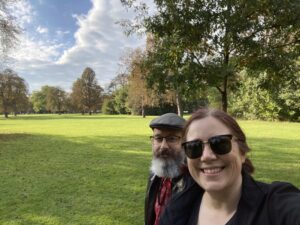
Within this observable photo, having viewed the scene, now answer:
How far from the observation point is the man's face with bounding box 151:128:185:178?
302 centimetres

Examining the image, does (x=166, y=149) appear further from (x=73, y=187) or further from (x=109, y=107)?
(x=109, y=107)

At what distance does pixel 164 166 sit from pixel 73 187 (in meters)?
6.15

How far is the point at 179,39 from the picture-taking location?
5.89 meters

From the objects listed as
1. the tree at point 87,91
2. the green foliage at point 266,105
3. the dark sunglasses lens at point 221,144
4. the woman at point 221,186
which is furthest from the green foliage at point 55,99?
the dark sunglasses lens at point 221,144

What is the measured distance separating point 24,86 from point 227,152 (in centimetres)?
8265

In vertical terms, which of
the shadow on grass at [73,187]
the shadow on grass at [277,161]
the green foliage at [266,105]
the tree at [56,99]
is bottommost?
the shadow on grass at [73,187]

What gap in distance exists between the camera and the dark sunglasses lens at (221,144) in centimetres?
177

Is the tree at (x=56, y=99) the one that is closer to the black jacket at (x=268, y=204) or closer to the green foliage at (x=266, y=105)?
the green foliage at (x=266, y=105)

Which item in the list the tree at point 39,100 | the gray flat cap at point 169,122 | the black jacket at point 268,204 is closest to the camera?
the black jacket at point 268,204

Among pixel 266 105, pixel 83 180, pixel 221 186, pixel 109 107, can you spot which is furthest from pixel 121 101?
pixel 221 186

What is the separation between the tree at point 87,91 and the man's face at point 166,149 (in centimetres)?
9244

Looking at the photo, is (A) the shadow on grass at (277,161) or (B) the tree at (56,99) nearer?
(A) the shadow on grass at (277,161)

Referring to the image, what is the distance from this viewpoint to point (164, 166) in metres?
2.96

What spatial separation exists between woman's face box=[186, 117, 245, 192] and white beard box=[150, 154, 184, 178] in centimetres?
97
